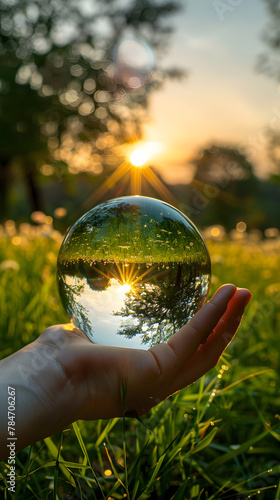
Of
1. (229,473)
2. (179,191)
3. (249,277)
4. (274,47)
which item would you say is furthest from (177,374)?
(179,191)

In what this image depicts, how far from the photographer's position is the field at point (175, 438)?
140cm

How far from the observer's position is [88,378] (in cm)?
128

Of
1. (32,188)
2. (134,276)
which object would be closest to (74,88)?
A: (32,188)

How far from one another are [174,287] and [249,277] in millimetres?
3615

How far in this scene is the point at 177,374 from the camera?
1.39 m

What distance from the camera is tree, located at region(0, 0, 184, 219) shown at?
19.5 m

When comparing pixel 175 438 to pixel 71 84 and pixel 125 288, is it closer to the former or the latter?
pixel 125 288

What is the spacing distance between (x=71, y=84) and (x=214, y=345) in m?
21.5

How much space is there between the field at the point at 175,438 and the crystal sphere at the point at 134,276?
0.34m

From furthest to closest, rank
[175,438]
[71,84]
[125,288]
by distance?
[71,84] < [125,288] < [175,438]

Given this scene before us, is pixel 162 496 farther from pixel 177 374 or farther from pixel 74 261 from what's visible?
pixel 74 261

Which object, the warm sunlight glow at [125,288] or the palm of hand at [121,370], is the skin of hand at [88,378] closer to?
the palm of hand at [121,370]

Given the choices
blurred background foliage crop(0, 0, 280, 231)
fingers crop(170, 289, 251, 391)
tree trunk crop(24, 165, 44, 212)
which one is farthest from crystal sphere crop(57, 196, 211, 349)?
tree trunk crop(24, 165, 44, 212)

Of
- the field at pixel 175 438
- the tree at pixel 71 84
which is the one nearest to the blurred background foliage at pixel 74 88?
the tree at pixel 71 84
